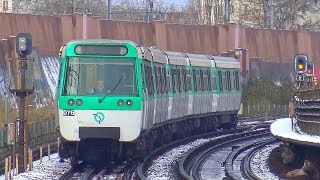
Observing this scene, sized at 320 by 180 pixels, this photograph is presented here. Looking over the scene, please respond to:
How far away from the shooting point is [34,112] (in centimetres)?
3503

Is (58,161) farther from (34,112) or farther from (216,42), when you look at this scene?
(216,42)

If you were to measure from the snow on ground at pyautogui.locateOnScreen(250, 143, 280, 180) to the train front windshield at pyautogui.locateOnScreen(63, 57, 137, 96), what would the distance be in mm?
3310

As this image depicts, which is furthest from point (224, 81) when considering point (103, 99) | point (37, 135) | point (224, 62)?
point (103, 99)

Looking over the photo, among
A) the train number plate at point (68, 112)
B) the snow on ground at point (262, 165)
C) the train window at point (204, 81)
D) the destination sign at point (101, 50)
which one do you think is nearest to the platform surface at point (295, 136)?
the snow on ground at point (262, 165)

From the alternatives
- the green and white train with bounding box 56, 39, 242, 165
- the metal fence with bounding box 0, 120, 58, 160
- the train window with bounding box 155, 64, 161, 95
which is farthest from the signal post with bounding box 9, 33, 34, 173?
the train window with bounding box 155, 64, 161, 95

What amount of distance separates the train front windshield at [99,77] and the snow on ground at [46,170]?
172 centimetres

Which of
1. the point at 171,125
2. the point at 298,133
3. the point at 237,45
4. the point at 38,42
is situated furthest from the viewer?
the point at 237,45

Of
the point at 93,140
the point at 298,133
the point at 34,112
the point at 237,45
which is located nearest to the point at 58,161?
the point at 93,140

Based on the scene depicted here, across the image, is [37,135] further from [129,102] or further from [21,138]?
[129,102]

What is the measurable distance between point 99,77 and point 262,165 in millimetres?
4818

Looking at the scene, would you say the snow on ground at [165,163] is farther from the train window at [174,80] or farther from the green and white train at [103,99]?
the train window at [174,80]

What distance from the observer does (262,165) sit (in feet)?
82.7

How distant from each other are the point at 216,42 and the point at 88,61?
36667 millimetres

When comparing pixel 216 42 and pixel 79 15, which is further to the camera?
pixel 216 42
